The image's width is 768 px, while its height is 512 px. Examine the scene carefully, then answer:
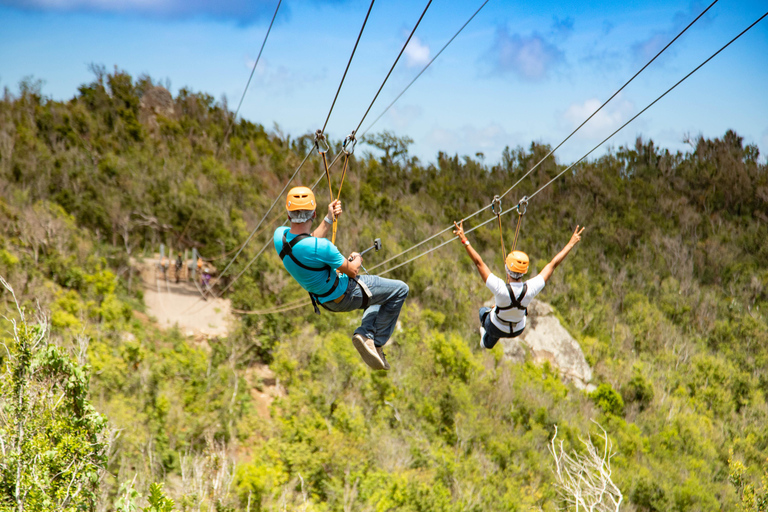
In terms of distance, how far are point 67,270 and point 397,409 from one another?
1479 cm

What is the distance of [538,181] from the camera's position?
39.8 meters

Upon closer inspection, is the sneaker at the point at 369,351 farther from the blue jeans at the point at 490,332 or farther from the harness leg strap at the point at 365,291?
the blue jeans at the point at 490,332

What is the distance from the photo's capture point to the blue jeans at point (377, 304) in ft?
18.1

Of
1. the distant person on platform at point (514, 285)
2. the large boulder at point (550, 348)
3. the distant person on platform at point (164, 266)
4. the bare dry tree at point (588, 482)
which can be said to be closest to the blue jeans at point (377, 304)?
the distant person on platform at point (514, 285)

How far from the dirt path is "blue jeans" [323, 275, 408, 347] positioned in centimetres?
2058

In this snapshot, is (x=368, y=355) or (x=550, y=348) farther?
(x=550, y=348)

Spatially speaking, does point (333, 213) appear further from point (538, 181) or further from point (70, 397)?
point (538, 181)

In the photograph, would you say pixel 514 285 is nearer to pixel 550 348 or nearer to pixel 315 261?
pixel 315 261

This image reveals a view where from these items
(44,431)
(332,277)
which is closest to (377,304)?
(332,277)

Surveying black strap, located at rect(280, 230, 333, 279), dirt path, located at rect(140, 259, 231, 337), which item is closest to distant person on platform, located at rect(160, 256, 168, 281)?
dirt path, located at rect(140, 259, 231, 337)

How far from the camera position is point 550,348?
25.6m

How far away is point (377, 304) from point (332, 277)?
2.65 feet

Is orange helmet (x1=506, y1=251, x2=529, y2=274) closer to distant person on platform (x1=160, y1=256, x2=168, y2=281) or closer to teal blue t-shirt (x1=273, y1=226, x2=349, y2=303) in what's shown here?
teal blue t-shirt (x1=273, y1=226, x2=349, y2=303)

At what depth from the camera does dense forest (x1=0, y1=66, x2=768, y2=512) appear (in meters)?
16.1
